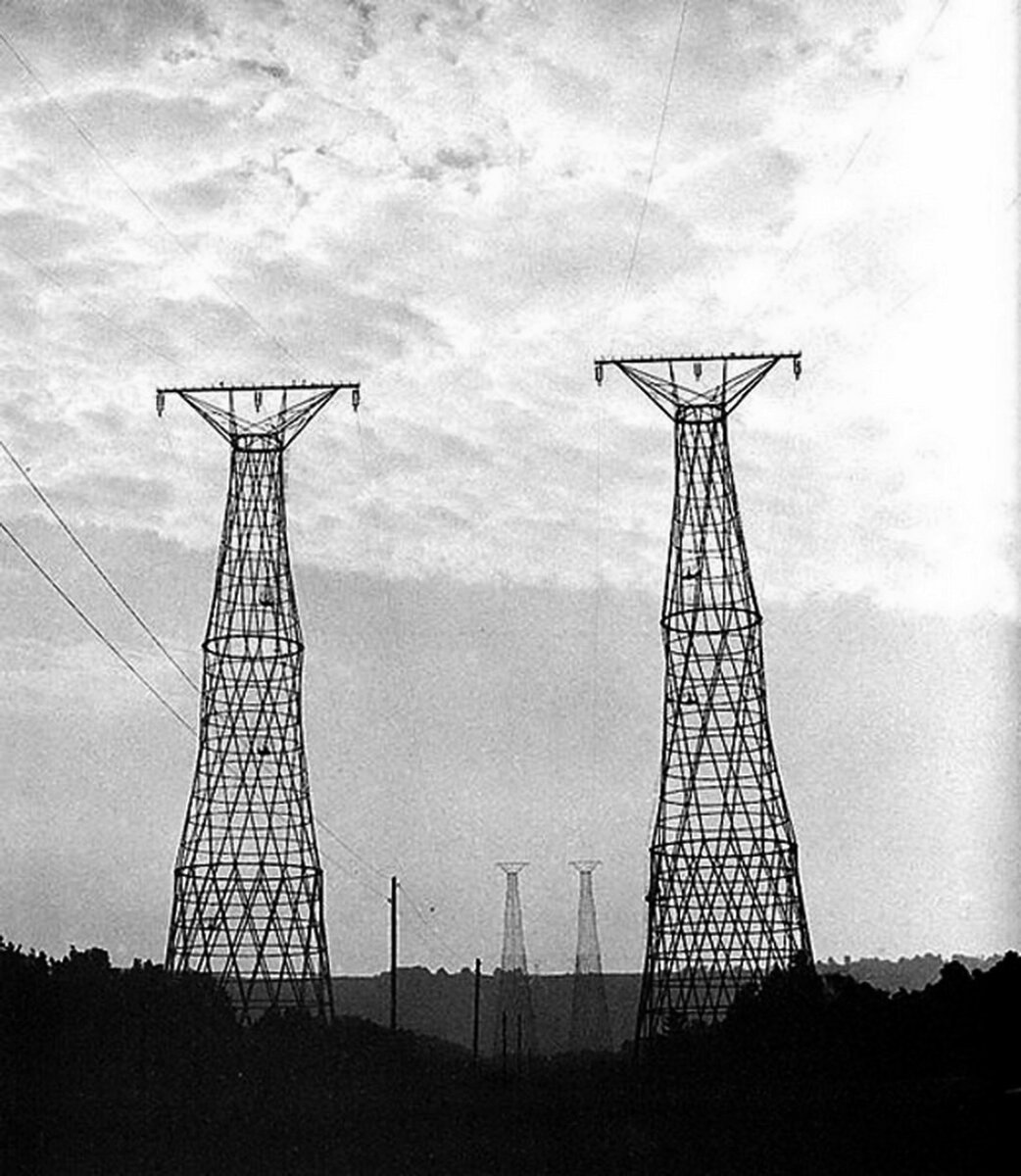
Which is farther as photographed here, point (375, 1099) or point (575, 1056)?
point (575, 1056)

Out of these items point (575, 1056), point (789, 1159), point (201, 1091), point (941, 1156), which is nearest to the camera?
point (941, 1156)

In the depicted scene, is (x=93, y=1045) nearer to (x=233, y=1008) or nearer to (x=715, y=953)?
(x=233, y=1008)

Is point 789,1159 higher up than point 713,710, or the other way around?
point 713,710

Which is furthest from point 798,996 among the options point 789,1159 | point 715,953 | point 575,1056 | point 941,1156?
point 575,1056

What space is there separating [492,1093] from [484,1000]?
130 m

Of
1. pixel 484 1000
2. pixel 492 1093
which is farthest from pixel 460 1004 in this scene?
pixel 492 1093

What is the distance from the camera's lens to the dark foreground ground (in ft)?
96.0

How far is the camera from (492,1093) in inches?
1597

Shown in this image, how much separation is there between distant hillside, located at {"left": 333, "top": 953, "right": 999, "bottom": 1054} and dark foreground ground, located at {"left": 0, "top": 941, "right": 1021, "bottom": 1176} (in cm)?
7685

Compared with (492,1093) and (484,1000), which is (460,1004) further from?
(492,1093)

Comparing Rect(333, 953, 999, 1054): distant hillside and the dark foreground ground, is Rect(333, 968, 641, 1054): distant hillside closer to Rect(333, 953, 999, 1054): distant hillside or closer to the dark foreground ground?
Rect(333, 953, 999, 1054): distant hillside

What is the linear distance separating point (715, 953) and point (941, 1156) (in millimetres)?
14274

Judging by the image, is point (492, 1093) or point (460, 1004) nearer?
point (492, 1093)

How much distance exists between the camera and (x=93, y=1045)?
34.2 meters
